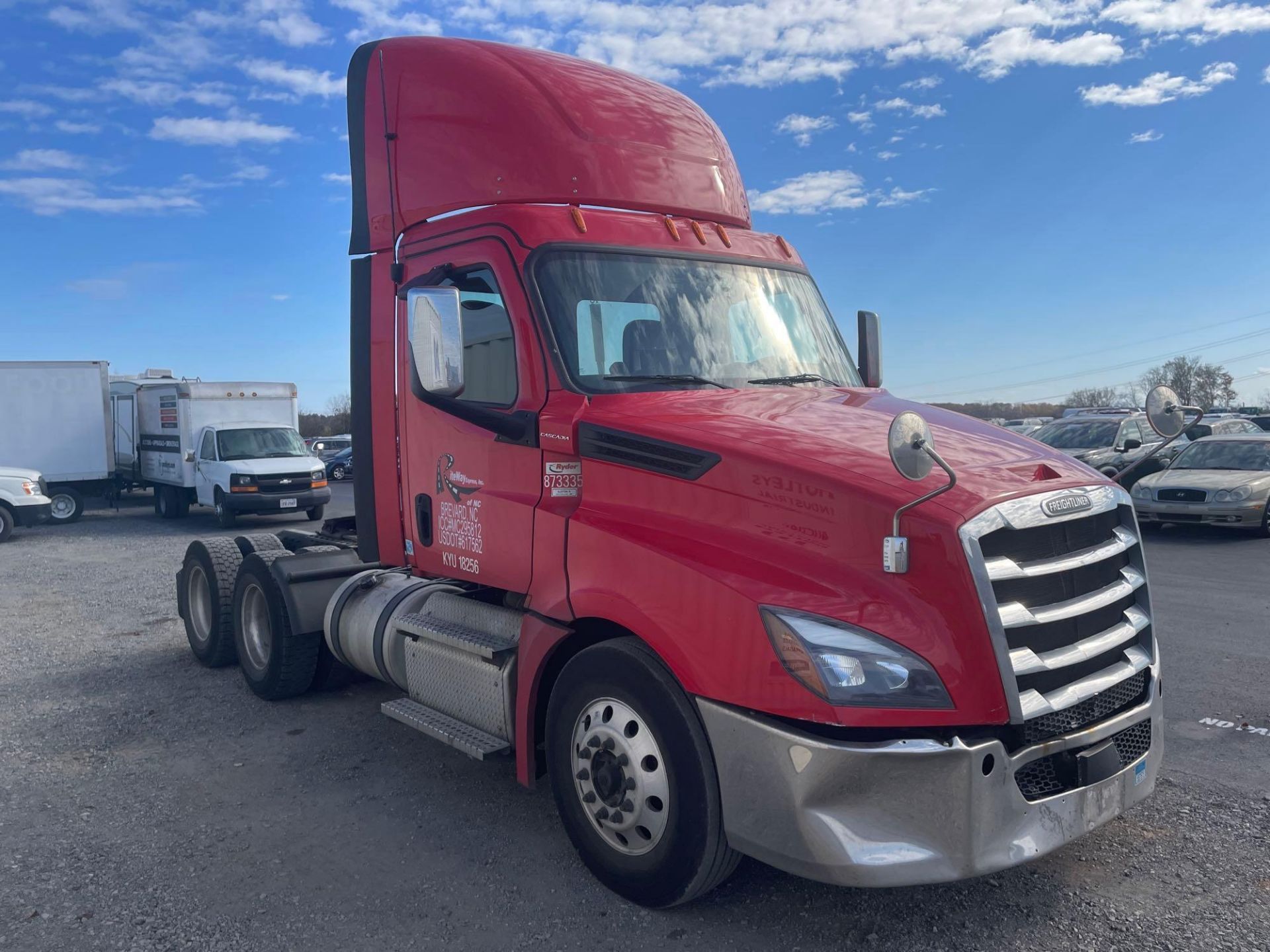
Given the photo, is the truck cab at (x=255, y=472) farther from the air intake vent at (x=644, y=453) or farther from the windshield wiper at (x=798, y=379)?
the air intake vent at (x=644, y=453)

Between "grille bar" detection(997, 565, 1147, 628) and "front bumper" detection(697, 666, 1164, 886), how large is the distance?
1.38 ft

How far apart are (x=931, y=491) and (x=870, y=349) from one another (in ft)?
9.02

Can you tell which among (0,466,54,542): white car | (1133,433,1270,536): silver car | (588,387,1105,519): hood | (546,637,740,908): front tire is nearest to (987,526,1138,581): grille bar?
(588,387,1105,519): hood

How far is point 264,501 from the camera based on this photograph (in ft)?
63.9

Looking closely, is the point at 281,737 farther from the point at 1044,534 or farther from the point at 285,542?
the point at 1044,534

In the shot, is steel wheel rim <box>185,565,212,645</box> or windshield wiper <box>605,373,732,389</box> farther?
steel wheel rim <box>185,565,212,645</box>

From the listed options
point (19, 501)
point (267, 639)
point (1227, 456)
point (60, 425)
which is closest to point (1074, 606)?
point (267, 639)

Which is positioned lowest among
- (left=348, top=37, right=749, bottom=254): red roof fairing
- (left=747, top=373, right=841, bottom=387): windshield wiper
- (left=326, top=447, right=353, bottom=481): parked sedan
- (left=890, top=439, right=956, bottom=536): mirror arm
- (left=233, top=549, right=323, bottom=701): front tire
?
(left=326, top=447, right=353, bottom=481): parked sedan

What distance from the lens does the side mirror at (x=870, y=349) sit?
586cm

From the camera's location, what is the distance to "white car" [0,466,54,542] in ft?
59.8

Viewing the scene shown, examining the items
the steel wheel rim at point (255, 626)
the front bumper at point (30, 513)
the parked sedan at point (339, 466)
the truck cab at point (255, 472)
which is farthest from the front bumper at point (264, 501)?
the parked sedan at point (339, 466)

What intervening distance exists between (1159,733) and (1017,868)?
802mm

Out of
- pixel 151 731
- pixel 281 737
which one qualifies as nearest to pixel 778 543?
pixel 281 737

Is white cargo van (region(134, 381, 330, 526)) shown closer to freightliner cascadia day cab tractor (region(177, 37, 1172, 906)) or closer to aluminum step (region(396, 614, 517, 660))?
freightliner cascadia day cab tractor (region(177, 37, 1172, 906))
